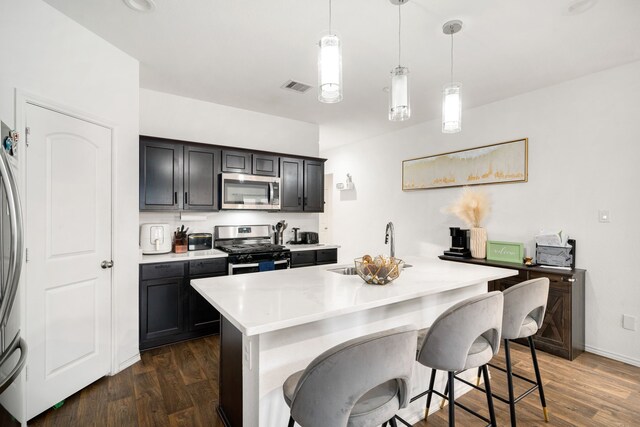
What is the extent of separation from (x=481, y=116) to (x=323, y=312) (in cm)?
375

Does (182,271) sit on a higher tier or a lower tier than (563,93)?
lower

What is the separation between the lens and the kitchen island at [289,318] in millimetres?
1420

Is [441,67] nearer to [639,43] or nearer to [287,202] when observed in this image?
[639,43]

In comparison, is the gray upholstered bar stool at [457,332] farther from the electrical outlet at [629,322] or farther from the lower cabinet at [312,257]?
the lower cabinet at [312,257]

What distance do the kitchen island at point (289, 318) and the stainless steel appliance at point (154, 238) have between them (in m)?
1.82

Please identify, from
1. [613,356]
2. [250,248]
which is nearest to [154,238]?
[250,248]

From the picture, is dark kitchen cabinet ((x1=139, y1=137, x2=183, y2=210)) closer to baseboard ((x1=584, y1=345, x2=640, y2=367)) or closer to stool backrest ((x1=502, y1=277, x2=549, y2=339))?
stool backrest ((x1=502, y1=277, x2=549, y2=339))

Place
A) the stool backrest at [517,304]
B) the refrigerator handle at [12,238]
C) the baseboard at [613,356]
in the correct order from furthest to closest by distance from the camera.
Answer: the baseboard at [613,356]
the stool backrest at [517,304]
the refrigerator handle at [12,238]

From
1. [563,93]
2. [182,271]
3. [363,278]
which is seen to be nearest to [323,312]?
[363,278]

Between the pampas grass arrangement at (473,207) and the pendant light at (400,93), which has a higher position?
the pendant light at (400,93)

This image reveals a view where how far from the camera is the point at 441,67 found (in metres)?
3.00

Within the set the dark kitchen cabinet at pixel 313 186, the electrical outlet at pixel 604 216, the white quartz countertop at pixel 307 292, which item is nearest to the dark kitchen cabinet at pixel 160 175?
the dark kitchen cabinet at pixel 313 186

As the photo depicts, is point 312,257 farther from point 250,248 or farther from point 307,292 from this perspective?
point 307,292

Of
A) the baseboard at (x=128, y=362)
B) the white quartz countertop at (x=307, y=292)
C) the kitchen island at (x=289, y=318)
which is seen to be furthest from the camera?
the baseboard at (x=128, y=362)
